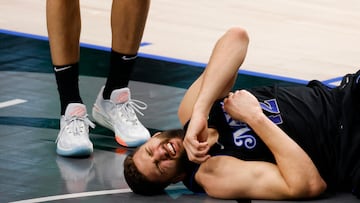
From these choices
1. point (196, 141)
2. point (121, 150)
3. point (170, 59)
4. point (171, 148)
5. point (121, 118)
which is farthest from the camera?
point (170, 59)

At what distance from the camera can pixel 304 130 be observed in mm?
3342

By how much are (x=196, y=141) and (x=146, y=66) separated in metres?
1.86

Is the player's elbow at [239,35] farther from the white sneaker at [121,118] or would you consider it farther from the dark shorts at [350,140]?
the white sneaker at [121,118]

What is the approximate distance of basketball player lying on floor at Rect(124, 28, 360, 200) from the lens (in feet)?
10.5

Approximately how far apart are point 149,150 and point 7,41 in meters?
2.19

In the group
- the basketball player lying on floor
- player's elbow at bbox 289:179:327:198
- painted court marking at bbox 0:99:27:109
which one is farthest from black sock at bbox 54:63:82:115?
player's elbow at bbox 289:179:327:198

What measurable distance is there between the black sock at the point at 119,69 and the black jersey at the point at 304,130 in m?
0.61

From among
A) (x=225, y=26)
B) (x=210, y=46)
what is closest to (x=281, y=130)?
(x=210, y=46)

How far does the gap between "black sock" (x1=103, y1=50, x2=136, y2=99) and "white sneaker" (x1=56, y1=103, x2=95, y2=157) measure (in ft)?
0.68

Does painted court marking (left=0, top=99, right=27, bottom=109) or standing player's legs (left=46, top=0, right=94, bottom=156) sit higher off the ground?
standing player's legs (left=46, top=0, right=94, bottom=156)

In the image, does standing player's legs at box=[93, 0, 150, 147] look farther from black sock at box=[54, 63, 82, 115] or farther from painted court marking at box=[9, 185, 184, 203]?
painted court marking at box=[9, 185, 184, 203]

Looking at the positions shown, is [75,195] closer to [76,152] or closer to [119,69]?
[76,152]

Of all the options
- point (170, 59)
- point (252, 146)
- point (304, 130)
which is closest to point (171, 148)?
point (252, 146)

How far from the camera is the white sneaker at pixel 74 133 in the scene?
3688 millimetres
